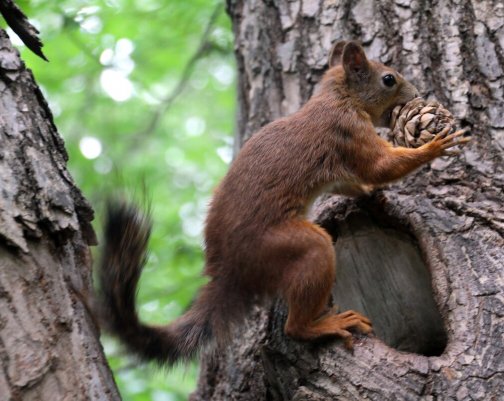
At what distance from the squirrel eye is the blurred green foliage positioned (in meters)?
1.33

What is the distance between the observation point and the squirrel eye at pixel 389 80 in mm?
3654

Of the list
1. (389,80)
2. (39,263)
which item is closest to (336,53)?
(389,80)

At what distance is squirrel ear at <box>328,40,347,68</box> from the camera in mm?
3844

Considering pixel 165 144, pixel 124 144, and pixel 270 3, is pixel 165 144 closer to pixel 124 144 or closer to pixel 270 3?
pixel 124 144

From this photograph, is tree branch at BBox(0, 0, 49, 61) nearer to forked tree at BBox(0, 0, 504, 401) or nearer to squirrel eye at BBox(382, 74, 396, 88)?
forked tree at BBox(0, 0, 504, 401)

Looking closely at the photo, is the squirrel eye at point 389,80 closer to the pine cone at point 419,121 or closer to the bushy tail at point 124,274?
the pine cone at point 419,121

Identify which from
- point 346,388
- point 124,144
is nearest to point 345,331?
point 346,388

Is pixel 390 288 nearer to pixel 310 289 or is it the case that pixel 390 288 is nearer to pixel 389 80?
pixel 310 289

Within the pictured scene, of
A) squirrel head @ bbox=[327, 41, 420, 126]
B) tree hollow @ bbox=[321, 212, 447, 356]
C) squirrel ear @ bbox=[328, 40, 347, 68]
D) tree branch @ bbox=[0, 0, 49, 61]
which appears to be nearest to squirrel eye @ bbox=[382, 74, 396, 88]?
squirrel head @ bbox=[327, 41, 420, 126]

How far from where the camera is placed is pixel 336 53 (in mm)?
3912

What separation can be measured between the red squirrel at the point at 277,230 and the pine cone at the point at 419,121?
84 millimetres

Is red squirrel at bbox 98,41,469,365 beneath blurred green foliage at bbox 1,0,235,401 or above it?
beneath

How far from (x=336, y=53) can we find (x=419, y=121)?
740 mm

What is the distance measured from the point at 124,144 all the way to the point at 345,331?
465 centimetres
